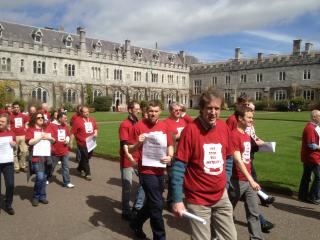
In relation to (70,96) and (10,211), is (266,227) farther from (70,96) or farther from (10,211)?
(70,96)

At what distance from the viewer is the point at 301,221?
17.7ft

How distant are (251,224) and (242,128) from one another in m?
1.29

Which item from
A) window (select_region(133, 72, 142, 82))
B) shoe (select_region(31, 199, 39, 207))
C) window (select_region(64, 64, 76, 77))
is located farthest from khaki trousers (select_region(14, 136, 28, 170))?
window (select_region(133, 72, 142, 82))

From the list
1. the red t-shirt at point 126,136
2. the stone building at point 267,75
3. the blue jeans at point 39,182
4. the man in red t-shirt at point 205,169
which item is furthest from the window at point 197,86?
the man in red t-shirt at point 205,169

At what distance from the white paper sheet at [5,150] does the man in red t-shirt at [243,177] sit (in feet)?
12.9

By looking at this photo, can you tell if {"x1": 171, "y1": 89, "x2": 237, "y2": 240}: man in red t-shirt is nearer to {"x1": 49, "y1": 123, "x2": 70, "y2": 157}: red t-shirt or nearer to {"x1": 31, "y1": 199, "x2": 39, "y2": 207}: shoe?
{"x1": 31, "y1": 199, "x2": 39, "y2": 207}: shoe

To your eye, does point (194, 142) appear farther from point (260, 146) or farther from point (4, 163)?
point (4, 163)

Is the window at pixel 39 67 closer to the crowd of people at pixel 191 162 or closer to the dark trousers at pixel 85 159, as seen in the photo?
the dark trousers at pixel 85 159

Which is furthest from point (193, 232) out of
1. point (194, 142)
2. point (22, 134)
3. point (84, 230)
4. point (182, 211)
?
point (22, 134)

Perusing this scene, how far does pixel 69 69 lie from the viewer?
45344mm

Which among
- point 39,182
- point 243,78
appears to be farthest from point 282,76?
point 39,182

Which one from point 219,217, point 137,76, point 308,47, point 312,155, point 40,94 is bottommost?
point 219,217

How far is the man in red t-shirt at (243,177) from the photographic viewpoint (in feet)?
14.1

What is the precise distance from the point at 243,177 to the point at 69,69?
43719 mm
